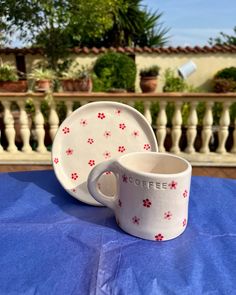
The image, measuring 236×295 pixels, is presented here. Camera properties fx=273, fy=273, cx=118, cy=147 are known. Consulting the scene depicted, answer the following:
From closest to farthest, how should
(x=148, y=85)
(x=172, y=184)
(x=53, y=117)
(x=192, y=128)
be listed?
(x=172, y=184) → (x=53, y=117) → (x=192, y=128) → (x=148, y=85)

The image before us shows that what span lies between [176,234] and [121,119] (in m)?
0.30

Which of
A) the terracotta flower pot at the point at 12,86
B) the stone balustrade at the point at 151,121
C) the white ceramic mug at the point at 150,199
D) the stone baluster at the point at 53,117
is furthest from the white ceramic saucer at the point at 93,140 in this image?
the terracotta flower pot at the point at 12,86

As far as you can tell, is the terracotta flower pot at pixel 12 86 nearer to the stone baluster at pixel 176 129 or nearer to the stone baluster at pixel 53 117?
the stone baluster at pixel 53 117

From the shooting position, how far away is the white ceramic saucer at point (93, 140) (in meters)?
0.68

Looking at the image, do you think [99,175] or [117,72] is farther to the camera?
[117,72]

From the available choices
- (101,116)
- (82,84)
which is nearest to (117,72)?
(82,84)

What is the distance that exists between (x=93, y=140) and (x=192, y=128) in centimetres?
176

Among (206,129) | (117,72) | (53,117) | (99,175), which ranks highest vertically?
(117,72)

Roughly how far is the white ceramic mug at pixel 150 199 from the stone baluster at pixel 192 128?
67.6 inches

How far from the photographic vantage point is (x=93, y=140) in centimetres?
68

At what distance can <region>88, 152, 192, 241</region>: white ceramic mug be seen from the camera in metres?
0.48

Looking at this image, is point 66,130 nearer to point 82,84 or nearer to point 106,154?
point 106,154

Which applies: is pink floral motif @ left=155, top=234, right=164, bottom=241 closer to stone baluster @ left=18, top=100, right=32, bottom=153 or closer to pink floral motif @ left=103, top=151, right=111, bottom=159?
pink floral motif @ left=103, top=151, right=111, bottom=159

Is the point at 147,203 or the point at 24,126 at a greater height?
the point at 147,203
